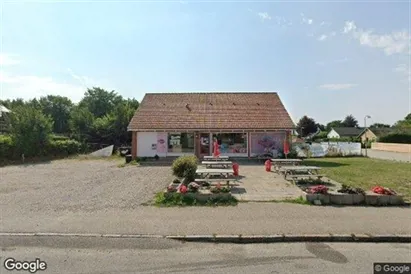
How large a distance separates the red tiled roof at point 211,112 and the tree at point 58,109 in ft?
192

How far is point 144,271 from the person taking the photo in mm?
4480

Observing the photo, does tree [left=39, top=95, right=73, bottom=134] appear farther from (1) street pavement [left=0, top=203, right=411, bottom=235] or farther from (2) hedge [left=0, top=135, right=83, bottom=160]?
(1) street pavement [left=0, top=203, right=411, bottom=235]

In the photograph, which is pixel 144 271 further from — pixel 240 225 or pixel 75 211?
pixel 75 211

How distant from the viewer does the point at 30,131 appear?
25469 millimetres

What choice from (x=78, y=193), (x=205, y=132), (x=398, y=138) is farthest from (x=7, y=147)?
(x=398, y=138)

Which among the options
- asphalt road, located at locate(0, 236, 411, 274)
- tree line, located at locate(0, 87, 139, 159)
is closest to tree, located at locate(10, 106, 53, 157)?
tree line, located at locate(0, 87, 139, 159)

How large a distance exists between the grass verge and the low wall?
36.2m

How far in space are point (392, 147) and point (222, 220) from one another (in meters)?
41.5

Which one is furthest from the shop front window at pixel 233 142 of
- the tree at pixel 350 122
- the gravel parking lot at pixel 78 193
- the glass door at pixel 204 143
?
the tree at pixel 350 122

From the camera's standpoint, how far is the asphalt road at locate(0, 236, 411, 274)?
15.1 feet

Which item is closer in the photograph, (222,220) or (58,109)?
(222,220)

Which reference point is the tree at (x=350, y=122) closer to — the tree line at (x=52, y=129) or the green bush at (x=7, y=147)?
the tree line at (x=52, y=129)

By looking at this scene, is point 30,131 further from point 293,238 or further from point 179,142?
point 293,238

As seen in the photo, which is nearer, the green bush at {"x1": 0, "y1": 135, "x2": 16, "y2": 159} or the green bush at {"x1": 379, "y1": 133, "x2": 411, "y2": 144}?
the green bush at {"x1": 0, "y1": 135, "x2": 16, "y2": 159}
